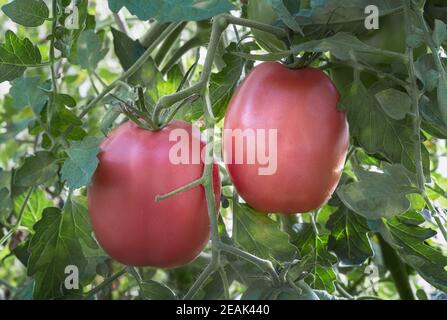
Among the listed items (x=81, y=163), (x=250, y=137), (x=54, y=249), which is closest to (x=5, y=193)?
(x=54, y=249)

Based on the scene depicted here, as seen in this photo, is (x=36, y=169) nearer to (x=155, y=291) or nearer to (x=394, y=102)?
(x=155, y=291)

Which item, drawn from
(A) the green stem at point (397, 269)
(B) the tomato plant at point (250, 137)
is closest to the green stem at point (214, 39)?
(B) the tomato plant at point (250, 137)

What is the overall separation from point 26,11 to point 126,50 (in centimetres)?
12

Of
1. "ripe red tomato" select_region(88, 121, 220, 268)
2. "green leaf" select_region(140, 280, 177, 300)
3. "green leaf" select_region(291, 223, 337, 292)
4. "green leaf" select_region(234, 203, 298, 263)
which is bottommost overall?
"green leaf" select_region(291, 223, 337, 292)

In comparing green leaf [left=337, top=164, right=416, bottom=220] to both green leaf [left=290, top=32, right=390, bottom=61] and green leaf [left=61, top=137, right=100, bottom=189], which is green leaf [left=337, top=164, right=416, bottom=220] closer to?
green leaf [left=290, top=32, right=390, bottom=61]

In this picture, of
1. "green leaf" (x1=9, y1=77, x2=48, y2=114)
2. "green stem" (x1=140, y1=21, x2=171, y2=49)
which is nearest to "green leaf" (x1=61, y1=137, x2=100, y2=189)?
"green leaf" (x1=9, y1=77, x2=48, y2=114)

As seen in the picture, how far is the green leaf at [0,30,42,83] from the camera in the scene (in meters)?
0.72

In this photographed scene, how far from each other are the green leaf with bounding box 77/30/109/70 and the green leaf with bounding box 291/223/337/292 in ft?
0.95

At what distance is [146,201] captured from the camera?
654mm

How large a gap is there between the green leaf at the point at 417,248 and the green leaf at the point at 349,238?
6 cm

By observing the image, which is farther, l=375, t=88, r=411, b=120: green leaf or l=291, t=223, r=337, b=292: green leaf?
l=291, t=223, r=337, b=292: green leaf

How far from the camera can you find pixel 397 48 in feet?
2.15
